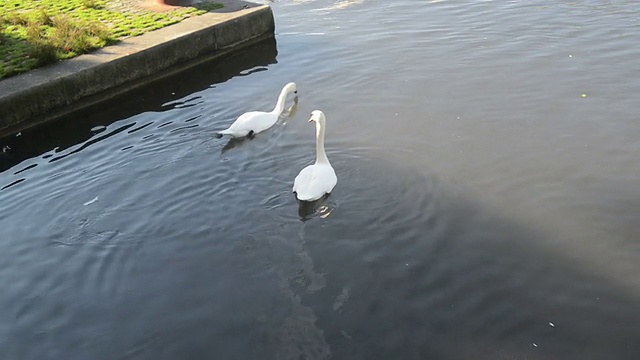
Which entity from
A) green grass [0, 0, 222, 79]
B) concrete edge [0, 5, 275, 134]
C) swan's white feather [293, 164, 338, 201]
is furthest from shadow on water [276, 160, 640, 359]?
green grass [0, 0, 222, 79]

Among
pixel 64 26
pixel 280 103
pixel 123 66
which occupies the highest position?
pixel 64 26

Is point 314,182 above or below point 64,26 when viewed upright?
below

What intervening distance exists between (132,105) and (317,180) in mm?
4900

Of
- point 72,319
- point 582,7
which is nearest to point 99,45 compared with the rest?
point 72,319

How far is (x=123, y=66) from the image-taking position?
12320 mm

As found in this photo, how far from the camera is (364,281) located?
6.93 m

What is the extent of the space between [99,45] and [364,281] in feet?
25.9

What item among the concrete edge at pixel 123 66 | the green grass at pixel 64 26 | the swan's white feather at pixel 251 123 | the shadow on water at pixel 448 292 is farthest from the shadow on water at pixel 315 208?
the green grass at pixel 64 26

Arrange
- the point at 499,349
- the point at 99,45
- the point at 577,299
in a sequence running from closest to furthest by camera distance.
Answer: the point at 499,349, the point at 577,299, the point at 99,45

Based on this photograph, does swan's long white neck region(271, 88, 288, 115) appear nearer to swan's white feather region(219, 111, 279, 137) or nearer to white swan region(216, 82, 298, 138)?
white swan region(216, 82, 298, 138)

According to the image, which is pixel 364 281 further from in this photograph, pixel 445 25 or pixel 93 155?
pixel 445 25

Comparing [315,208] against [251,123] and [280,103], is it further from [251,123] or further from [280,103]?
[280,103]

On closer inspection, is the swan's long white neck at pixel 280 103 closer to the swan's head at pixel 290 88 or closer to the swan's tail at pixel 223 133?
the swan's head at pixel 290 88

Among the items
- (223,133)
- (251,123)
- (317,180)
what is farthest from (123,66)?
(317,180)
